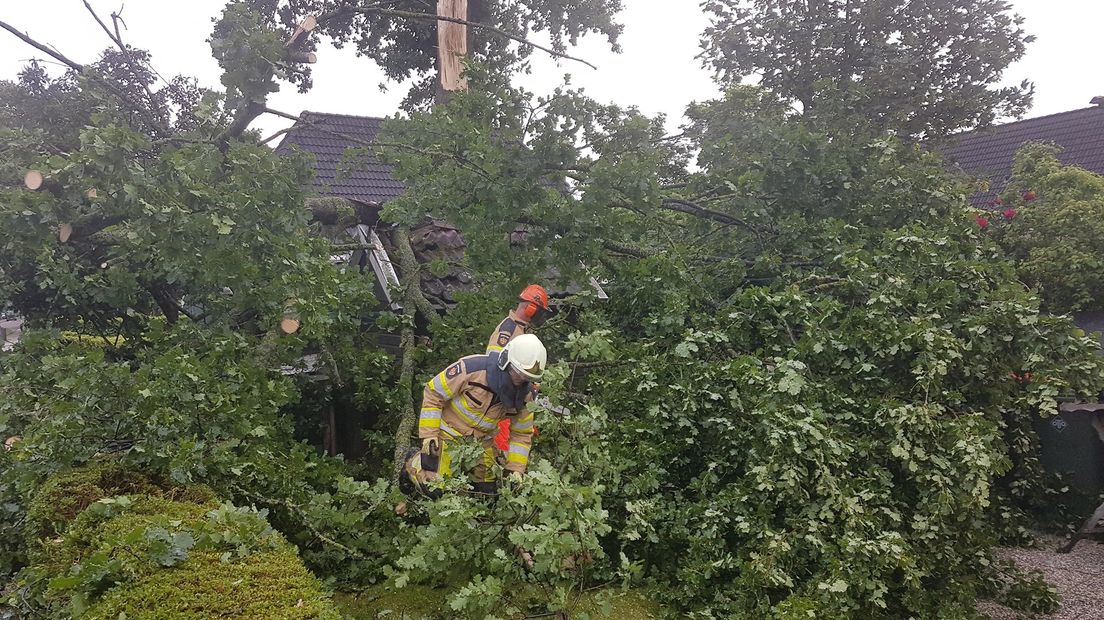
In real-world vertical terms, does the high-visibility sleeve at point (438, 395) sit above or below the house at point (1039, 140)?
below

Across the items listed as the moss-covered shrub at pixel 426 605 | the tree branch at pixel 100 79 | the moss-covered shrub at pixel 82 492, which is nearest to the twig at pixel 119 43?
the tree branch at pixel 100 79

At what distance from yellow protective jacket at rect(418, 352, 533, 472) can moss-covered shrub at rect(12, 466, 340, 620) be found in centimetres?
102

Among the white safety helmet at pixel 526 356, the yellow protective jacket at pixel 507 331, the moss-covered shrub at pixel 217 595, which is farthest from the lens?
the yellow protective jacket at pixel 507 331

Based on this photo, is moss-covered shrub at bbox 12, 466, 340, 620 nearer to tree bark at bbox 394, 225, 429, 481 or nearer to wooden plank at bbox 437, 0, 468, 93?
tree bark at bbox 394, 225, 429, 481

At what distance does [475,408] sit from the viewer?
351 cm

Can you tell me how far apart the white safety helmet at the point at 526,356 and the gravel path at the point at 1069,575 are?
10.0 feet

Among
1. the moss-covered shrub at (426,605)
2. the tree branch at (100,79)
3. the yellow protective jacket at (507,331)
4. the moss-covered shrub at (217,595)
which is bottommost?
the moss-covered shrub at (426,605)

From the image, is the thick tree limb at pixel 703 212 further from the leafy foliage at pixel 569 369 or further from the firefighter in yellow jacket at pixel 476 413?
the firefighter in yellow jacket at pixel 476 413

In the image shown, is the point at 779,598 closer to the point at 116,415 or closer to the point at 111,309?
the point at 116,415

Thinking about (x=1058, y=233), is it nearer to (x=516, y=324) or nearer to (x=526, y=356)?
(x=516, y=324)

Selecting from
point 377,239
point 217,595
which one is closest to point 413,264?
point 377,239

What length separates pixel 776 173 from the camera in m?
5.34

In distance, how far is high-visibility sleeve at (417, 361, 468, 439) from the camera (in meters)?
3.51

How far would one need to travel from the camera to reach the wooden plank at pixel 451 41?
22.8 ft
